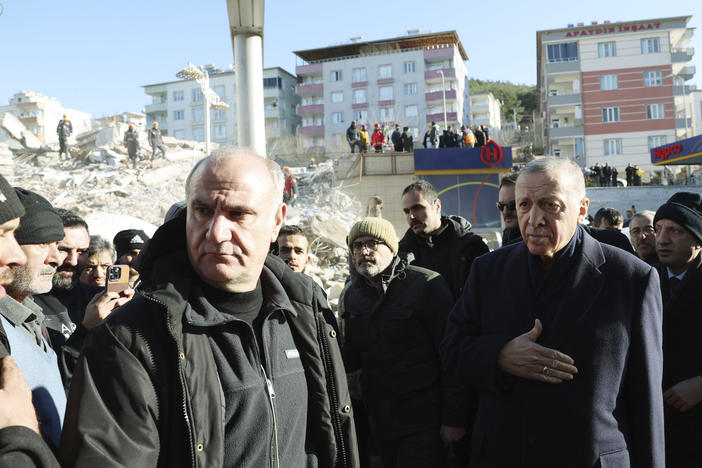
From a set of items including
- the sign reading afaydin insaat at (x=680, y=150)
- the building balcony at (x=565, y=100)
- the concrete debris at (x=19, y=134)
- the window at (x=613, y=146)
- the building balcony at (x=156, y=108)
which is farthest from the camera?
the building balcony at (x=156, y=108)

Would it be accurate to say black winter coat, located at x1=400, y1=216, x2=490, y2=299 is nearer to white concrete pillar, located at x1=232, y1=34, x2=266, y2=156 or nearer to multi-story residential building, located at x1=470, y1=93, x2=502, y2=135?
white concrete pillar, located at x1=232, y1=34, x2=266, y2=156

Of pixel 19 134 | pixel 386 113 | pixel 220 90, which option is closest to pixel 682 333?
pixel 19 134

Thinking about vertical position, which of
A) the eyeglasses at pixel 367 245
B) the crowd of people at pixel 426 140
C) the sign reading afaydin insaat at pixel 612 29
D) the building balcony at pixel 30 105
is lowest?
the eyeglasses at pixel 367 245

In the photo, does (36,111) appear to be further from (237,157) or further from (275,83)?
(237,157)

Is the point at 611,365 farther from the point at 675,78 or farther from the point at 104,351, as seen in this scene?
the point at 675,78

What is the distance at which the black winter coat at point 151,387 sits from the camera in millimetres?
1544

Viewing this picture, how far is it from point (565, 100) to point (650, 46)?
891cm

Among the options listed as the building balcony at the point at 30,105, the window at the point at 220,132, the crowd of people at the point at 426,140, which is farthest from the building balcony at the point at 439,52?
the building balcony at the point at 30,105

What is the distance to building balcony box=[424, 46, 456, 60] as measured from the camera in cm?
6197

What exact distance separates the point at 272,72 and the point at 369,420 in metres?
76.4

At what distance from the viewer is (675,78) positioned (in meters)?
51.1

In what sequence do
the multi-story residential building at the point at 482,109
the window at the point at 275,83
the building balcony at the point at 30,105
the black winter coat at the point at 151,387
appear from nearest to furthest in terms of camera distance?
the black winter coat at the point at 151,387
the window at the point at 275,83
the multi-story residential building at the point at 482,109
the building balcony at the point at 30,105

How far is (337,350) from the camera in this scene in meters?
2.28

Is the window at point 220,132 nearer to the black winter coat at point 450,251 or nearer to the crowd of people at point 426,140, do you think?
the crowd of people at point 426,140
